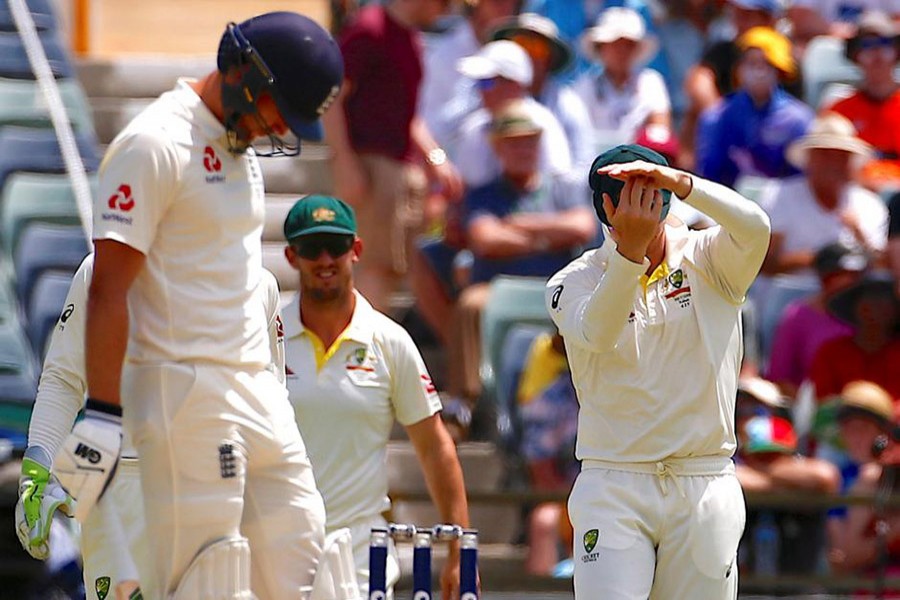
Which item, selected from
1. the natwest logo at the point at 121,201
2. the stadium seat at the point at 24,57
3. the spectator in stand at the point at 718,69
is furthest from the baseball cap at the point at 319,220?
the spectator in stand at the point at 718,69

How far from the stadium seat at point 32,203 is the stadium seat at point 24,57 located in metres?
0.69

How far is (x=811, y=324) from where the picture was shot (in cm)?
970

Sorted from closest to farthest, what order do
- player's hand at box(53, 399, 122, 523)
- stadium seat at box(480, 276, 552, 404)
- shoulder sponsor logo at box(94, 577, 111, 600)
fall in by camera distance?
player's hand at box(53, 399, 122, 523), shoulder sponsor logo at box(94, 577, 111, 600), stadium seat at box(480, 276, 552, 404)

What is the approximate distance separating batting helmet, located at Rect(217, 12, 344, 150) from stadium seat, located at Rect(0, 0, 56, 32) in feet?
20.4

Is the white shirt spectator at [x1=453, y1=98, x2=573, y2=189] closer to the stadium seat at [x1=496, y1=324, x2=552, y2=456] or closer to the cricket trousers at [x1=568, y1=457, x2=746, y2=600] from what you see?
the stadium seat at [x1=496, y1=324, x2=552, y2=456]

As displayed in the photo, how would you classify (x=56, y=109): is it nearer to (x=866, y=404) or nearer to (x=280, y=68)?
(x=866, y=404)

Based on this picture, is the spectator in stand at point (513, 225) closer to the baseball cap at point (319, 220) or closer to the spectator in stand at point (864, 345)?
the spectator in stand at point (864, 345)

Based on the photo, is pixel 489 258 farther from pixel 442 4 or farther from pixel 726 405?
pixel 726 405

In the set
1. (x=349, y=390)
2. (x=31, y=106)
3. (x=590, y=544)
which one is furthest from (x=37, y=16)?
(x=590, y=544)

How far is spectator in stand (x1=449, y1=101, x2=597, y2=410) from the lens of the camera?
10.0 m

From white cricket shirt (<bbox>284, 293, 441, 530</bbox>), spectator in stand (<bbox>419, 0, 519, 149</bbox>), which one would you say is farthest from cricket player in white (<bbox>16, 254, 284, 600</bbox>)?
spectator in stand (<bbox>419, 0, 519, 149</bbox>)

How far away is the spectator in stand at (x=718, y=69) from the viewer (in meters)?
11.5

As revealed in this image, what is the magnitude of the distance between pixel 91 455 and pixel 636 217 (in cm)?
164

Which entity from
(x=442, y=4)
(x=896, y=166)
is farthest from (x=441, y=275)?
(x=896, y=166)
